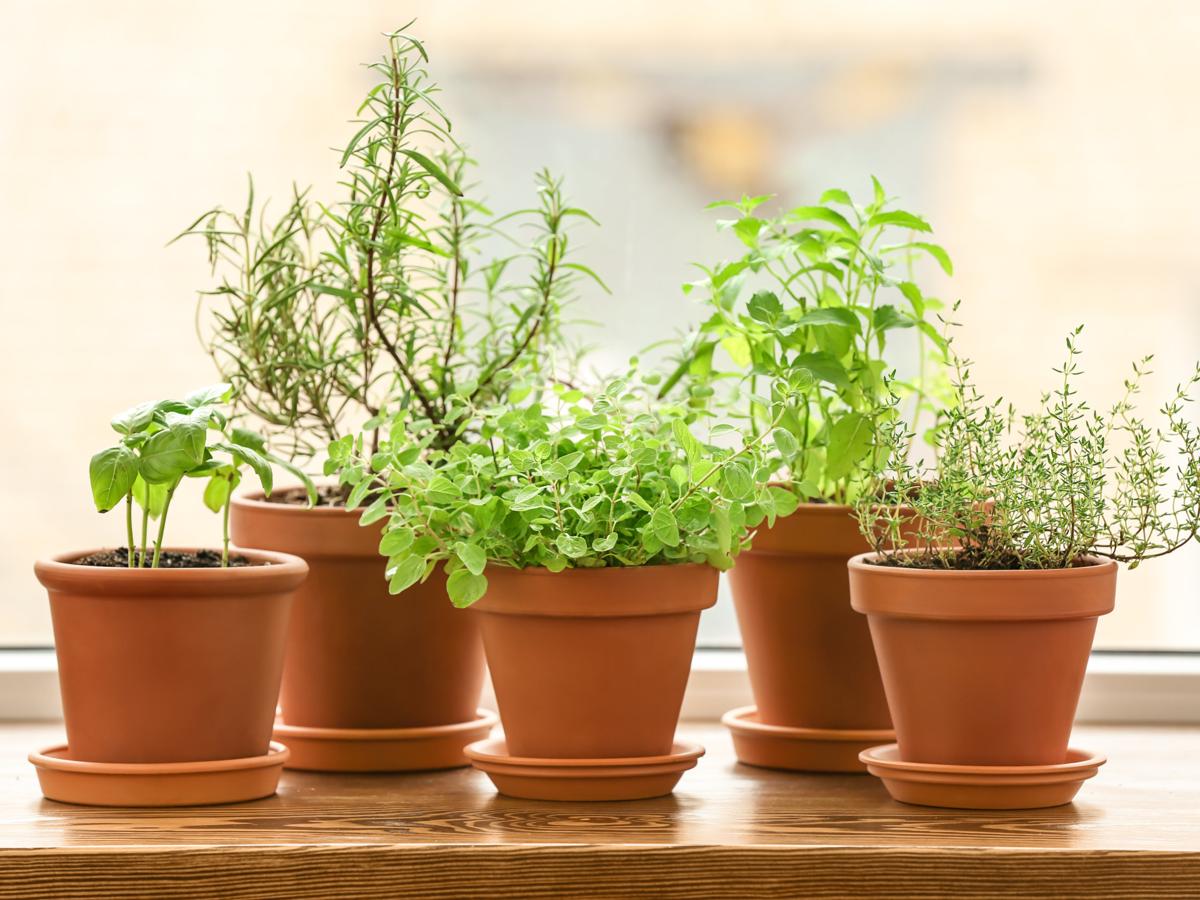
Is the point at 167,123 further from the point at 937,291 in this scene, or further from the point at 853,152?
the point at 937,291

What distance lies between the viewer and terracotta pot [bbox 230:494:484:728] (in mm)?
1154

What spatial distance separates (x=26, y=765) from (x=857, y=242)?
87 cm

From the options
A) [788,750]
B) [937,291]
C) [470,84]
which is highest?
[470,84]

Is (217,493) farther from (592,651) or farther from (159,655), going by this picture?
(592,651)

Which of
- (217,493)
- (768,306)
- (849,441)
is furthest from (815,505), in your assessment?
(217,493)

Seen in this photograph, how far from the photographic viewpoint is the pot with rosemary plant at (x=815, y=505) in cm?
115

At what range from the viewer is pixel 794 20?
1.51 m

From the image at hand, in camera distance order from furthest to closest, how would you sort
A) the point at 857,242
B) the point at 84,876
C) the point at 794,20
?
the point at 794,20, the point at 857,242, the point at 84,876

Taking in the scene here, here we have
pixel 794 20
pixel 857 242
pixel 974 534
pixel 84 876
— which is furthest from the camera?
pixel 794 20

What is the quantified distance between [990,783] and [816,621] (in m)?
0.23

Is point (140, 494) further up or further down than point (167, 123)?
further down

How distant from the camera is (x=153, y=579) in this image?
1.00 m

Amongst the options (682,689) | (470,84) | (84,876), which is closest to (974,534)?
(682,689)

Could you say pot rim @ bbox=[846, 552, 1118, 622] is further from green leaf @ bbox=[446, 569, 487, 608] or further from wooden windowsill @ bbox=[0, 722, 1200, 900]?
green leaf @ bbox=[446, 569, 487, 608]
